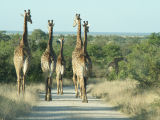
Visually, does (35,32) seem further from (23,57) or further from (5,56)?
(23,57)

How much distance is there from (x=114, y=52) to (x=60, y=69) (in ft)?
74.3

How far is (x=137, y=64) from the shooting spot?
1275 cm

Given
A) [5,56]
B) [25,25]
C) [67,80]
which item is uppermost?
[25,25]

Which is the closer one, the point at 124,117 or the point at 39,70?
the point at 124,117

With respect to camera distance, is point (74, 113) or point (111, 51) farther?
point (111, 51)

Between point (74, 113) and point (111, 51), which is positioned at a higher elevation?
point (74, 113)

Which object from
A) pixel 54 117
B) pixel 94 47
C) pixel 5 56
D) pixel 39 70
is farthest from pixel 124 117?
pixel 94 47

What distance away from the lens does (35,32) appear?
66562mm

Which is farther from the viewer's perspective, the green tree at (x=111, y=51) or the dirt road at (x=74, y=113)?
the green tree at (x=111, y=51)

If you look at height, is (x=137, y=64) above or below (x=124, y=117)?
above

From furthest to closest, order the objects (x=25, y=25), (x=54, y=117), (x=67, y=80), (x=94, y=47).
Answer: (x=94, y=47) < (x=67, y=80) < (x=25, y=25) < (x=54, y=117)

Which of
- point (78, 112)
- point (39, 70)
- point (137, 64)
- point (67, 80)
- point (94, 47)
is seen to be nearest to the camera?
point (78, 112)

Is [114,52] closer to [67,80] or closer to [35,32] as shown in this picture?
[67,80]

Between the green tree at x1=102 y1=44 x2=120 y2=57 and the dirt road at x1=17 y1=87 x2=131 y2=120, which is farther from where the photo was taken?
the green tree at x1=102 y1=44 x2=120 y2=57
